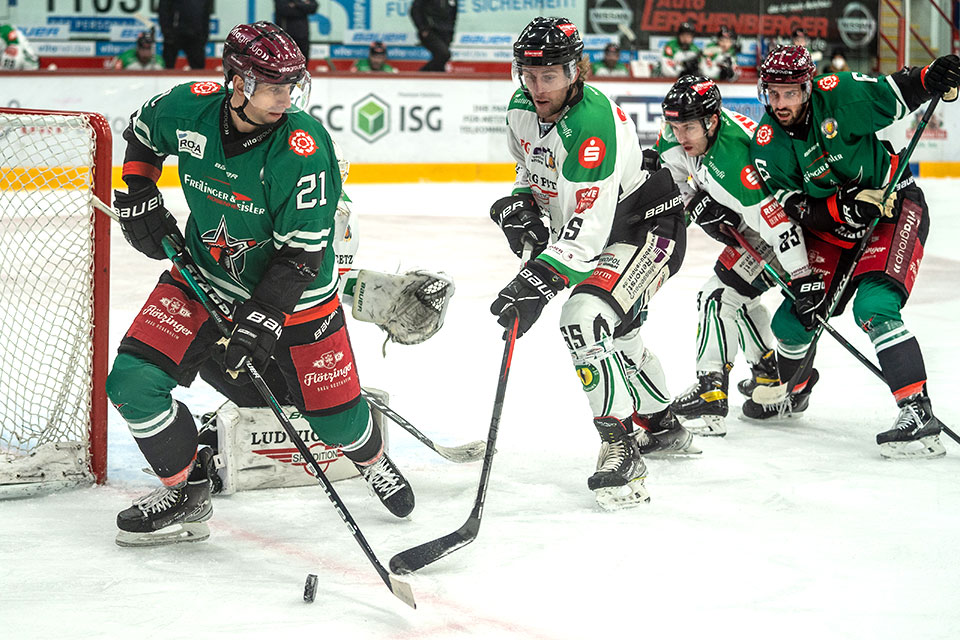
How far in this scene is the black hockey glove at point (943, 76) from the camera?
11.3 ft

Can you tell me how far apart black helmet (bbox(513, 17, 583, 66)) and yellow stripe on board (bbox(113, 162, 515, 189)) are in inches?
268

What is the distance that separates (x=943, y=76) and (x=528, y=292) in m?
1.55

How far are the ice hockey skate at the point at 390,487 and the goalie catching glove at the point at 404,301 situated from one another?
549 millimetres

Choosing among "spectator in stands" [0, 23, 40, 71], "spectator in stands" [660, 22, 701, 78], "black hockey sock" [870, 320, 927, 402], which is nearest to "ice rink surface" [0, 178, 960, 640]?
"black hockey sock" [870, 320, 927, 402]

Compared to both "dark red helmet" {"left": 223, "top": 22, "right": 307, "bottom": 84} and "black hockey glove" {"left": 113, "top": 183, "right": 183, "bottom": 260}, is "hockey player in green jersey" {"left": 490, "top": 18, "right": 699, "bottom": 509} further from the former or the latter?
"black hockey glove" {"left": 113, "top": 183, "right": 183, "bottom": 260}

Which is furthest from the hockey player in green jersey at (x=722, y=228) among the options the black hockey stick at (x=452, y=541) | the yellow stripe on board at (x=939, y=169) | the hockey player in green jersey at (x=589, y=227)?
the yellow stripe on board at (x=939, y=169)

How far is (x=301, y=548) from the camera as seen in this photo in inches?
107

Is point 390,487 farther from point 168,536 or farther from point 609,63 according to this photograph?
point 609,63

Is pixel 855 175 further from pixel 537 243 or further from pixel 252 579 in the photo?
pixel 252 579

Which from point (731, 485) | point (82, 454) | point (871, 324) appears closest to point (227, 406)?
point (82, 454)

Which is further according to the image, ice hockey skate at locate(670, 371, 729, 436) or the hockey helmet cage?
ice hockey skate at locate(670, 371, 729, 436)

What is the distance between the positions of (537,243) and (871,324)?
3.69 feet

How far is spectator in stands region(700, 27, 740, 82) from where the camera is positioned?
11.3 meters

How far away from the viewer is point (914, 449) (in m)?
3.51
